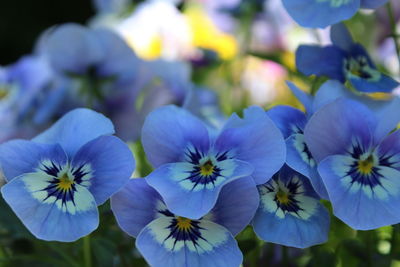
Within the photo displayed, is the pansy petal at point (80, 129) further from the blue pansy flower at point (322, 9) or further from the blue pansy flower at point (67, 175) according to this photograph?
the blue pansy flower at point (322, 9)

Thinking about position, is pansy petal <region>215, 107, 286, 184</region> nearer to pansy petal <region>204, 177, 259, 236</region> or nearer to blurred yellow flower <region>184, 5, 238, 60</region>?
pansy petal <region>204, 177, 259, 236</region>

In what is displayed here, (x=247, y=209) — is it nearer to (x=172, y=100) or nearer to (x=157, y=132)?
(x=157, y=132)

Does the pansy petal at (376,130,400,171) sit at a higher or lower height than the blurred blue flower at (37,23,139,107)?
higher

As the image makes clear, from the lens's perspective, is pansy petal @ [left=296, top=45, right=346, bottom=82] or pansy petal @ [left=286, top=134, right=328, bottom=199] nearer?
pansy petal @ [left=286, top=134, right=328, bottom=199]

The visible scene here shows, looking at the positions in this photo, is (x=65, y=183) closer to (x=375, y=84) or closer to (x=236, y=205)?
(x=236, y=205)

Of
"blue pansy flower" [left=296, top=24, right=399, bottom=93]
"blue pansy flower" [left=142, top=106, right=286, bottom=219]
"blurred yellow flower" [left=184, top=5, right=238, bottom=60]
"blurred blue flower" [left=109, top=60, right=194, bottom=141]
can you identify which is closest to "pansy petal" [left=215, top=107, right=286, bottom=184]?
"blue pansy flower" [left=142, top=106, right=286, bottom=219]

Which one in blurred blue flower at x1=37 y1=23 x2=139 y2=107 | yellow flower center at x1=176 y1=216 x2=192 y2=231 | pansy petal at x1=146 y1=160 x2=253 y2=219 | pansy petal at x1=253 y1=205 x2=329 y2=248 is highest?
pansy petal at x1=146 y1=160 x2=253 y2=219

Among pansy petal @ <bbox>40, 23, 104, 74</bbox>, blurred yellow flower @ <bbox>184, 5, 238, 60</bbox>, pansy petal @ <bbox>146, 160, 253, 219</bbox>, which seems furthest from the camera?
blurred yellow flower @ <bbox>184, 5, 238, 60</bbox>
